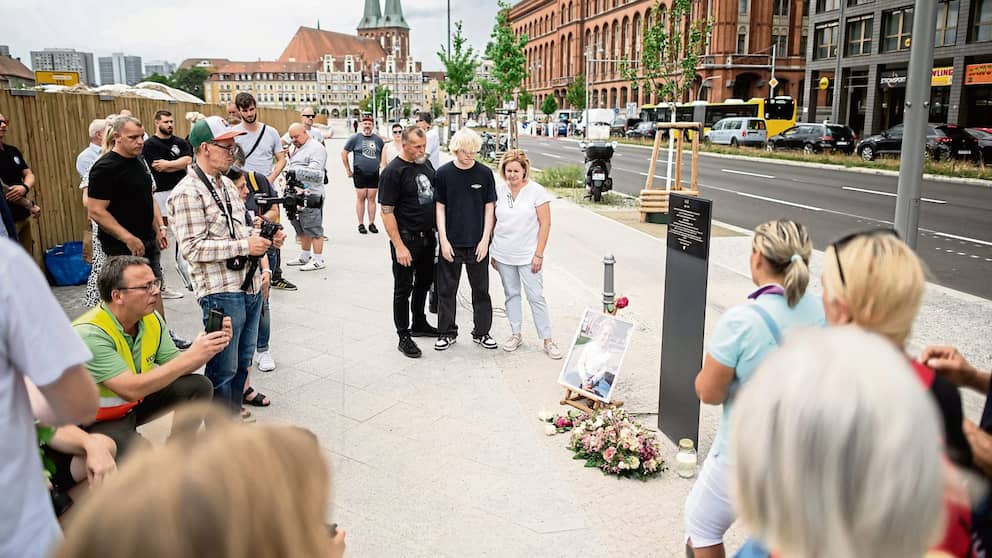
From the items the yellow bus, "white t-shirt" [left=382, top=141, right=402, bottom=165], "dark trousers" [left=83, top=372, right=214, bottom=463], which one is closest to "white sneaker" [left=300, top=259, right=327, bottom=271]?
"white t-shirt" [left=382, top=141, right=402, bottom=165]

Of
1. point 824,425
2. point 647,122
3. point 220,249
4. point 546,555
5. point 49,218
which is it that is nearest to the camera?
point 824,425

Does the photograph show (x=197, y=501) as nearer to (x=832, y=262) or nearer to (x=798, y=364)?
(x=798, y=364)

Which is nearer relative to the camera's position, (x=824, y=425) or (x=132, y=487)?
(x=132, y=487)

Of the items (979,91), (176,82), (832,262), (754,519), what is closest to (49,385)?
(754,519)

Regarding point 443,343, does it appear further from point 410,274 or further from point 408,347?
point 410,274

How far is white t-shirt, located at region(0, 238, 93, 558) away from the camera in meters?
1.87

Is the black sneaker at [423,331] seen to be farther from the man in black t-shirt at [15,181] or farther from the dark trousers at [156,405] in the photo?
the man in black t-shirt at [15,181]

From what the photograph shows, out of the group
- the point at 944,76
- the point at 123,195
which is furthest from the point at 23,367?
the point at 944,76

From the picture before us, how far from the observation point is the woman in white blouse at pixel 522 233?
6.75 meters

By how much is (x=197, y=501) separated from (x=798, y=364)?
92 centimetres

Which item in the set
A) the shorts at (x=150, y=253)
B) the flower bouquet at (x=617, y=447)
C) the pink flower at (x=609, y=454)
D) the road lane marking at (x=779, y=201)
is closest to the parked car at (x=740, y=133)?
the road lane marking at (x=779, y=201)

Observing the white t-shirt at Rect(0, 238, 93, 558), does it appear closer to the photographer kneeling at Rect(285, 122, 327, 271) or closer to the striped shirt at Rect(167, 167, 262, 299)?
the striped shirt at Rect(167, 167, 262, 299)

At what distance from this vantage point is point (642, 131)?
184ft

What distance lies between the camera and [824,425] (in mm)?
1169
